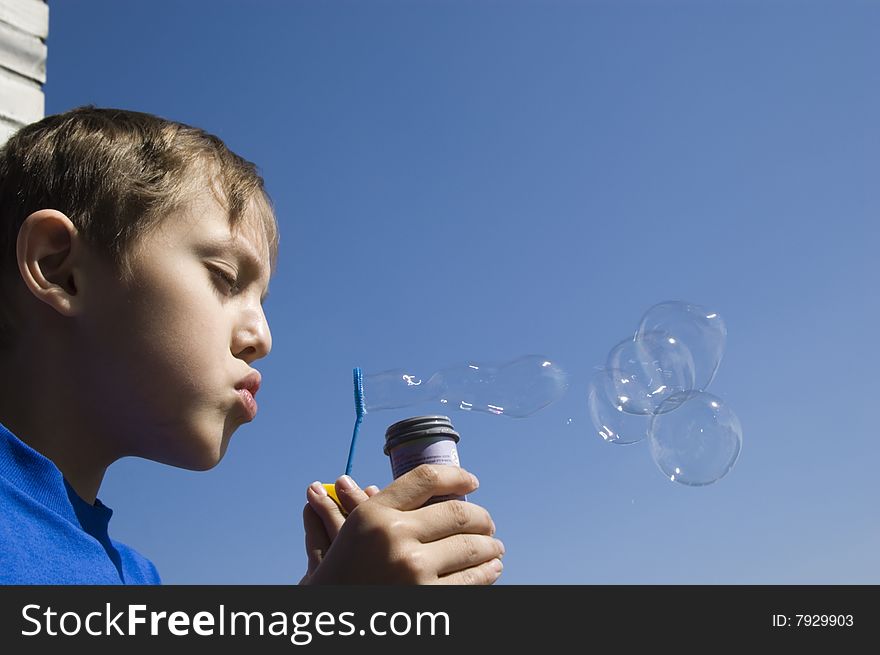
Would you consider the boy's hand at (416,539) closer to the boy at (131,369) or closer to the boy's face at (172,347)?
the boy at (131,369)

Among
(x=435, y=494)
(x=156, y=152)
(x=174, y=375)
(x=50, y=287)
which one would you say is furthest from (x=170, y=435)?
(x=156, y=152)

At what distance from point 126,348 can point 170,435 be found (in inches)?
6.9

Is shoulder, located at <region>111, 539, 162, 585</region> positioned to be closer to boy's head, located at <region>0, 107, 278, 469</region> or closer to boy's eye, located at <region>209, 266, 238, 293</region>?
boy's head, located at <region>0, 107, 278, 469</region>

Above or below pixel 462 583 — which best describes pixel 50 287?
above

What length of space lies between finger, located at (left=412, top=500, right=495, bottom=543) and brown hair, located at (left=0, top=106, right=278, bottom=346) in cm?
70

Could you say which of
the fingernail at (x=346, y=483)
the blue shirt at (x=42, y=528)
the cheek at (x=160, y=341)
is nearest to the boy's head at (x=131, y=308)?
the cheek at (x=160, y=341)

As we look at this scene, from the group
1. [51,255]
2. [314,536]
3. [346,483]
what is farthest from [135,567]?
[51,255]

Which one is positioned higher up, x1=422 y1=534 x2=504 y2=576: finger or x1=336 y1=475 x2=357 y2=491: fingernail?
x1=336 y1=475 x2=357 y2=491: fingernail

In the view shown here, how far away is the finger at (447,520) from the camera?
123cm

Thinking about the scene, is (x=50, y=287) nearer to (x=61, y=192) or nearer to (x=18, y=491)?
(x=61, y=192)

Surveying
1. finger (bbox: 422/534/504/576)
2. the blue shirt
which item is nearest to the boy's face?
the blue shirt

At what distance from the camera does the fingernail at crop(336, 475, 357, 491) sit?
1.50 m

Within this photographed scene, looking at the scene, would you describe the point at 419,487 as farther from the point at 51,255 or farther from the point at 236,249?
the point at 51,255

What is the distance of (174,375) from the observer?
52.9 inches
